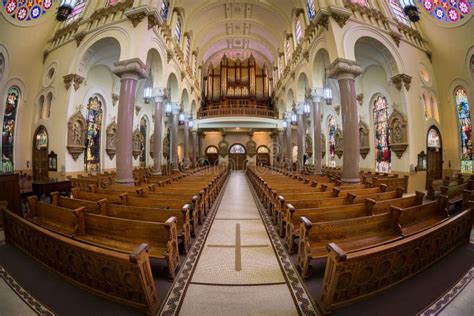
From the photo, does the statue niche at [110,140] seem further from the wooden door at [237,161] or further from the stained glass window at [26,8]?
the wooden door at [237,161]

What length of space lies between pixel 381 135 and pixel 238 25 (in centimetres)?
1694

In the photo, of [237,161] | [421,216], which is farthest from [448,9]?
[237,161]

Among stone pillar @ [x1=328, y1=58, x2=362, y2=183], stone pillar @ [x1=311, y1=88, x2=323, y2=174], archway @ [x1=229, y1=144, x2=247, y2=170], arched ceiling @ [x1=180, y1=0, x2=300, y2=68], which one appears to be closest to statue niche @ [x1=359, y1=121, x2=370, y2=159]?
stone pillar @ [x1=311, y1=88, x2=323, y2=174]

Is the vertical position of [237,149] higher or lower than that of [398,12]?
lower

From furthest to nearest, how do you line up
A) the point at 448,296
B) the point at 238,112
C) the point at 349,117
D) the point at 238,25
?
the point at 238,112 → the point at 238,25 → the point at 349,117 → the point at 448,296

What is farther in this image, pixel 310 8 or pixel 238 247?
pixel 310 8

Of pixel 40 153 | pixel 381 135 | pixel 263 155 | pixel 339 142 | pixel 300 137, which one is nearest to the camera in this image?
pixel 40 153

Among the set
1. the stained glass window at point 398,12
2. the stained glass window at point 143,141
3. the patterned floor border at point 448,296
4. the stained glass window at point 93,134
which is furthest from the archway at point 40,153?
the stained glass window at point 398,12

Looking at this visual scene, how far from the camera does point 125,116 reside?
A: 7520 mm

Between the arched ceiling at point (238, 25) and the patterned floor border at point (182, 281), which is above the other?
the arched ceiling at point (238, 25)

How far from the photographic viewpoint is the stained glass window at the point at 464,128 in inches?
383

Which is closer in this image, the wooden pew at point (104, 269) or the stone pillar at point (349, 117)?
the wooden pew at point (104, 269)

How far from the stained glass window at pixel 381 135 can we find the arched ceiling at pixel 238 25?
27.4 feet

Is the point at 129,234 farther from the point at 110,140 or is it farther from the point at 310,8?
the point at 310,8
